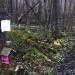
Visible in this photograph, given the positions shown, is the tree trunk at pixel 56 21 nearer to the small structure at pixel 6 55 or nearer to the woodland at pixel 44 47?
the woodland at pixel 44 47

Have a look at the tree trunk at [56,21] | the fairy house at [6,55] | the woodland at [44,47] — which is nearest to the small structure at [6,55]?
the fairy house at [6,55]

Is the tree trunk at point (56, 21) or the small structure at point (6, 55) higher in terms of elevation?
the tree trunk at point (56, 21)

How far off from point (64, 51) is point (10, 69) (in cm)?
269

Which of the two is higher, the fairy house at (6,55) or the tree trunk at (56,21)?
the tree trunk at (56,21)

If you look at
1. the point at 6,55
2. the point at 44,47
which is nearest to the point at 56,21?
the point at 44,47

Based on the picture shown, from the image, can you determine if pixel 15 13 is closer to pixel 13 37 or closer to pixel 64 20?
pixel 64 20

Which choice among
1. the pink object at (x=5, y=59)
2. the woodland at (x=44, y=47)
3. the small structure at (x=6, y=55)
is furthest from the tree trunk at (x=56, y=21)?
the pink object at (x=5, y=59)

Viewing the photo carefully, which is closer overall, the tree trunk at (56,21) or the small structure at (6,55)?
the small structure at (6,55)

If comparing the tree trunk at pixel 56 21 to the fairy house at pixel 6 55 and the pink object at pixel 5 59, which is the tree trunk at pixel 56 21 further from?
the pink object at pixel 5 59

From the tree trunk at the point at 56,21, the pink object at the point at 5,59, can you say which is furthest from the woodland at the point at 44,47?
the pink object at the point at 5,59

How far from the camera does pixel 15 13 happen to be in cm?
1095

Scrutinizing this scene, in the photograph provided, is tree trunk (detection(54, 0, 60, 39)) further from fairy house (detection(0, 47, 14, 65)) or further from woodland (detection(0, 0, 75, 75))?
fairy house (detection(0, 47, 14, 65))

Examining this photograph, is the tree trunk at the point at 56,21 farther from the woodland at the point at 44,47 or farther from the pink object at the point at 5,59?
the pink object at the point at 5,59

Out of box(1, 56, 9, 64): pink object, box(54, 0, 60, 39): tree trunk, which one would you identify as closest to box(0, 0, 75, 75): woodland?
box(54, 0, 60, 39): tree trunk
